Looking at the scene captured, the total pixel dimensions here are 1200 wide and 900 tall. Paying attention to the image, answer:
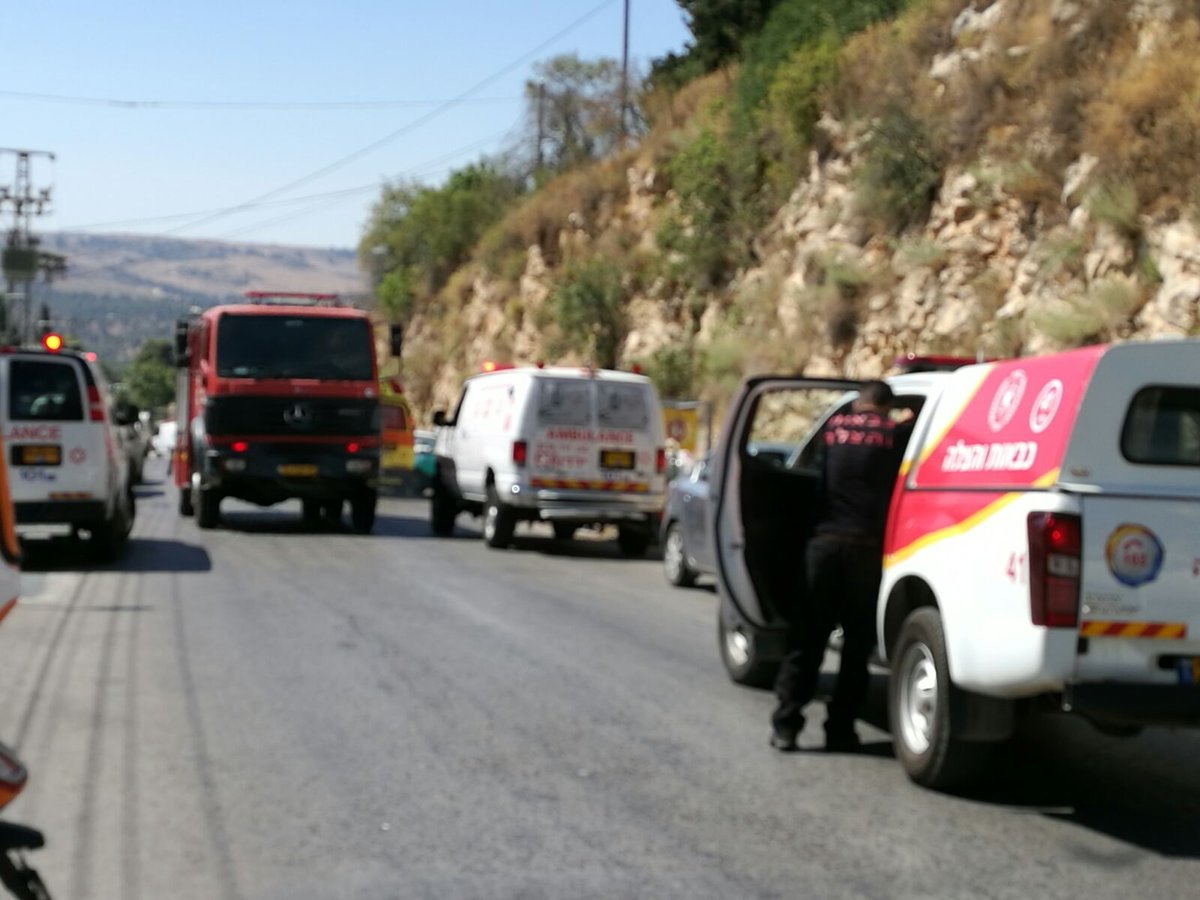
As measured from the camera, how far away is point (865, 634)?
905 cm

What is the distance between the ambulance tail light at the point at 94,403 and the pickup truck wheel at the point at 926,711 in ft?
37.1

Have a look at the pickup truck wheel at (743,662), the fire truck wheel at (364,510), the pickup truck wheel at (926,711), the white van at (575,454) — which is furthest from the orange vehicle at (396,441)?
the pickup truck wheel at (926,711)

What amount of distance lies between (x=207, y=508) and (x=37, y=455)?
6066 mm

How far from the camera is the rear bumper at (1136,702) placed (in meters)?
7.10


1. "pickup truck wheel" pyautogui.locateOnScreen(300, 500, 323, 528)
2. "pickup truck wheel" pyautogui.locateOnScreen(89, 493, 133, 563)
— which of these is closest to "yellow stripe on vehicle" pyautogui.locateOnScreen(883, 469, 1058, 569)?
"pickup truck wheel" pyautogui.locateOnScreen(89, 493, 133, 563)

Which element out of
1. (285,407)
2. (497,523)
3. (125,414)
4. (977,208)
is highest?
(977,208)

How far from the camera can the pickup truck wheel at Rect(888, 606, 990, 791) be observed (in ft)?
25.7

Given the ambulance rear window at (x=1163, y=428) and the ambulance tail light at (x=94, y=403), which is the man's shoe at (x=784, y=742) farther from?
the ambulance tail light at (x=94, y=403)

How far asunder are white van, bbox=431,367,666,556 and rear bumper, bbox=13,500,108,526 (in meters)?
5.35

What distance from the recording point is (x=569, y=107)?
6706 cm

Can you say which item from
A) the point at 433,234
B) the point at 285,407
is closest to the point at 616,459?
the point at 285,407

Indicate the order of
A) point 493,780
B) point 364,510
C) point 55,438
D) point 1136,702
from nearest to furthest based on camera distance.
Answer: point 1136,702 → point 493,780 → point 55,438 → point 364,510

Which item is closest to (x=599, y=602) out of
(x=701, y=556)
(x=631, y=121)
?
(x=701, y=556)

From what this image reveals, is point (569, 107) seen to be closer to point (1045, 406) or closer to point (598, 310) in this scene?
point (598, 310)
